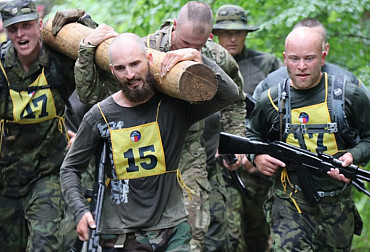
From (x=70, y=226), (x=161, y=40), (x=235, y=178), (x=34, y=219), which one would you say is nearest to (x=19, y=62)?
(x=161, y=40)

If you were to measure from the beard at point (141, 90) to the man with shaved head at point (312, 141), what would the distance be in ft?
5.26

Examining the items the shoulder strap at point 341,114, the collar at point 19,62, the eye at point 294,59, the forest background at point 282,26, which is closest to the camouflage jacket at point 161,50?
the collar at point 19,62

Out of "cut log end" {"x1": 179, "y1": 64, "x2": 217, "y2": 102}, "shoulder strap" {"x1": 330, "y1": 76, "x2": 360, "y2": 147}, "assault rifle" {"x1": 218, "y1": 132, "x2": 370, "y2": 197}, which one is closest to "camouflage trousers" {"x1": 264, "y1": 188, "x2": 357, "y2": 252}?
"assault rifle" {"x1": 218, "y1": 132, "x2": 370, "y2": 197}

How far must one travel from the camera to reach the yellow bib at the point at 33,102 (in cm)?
834

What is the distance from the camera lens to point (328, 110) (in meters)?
7.83

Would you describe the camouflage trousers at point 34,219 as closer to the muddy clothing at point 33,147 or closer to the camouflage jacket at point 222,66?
the muddy clothing at point 33,147

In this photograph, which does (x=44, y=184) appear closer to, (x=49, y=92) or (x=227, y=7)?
(x=49, y=92)

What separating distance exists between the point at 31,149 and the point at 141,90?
2177 mm

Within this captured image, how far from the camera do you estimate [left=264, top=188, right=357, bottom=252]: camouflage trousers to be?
7.95 metres

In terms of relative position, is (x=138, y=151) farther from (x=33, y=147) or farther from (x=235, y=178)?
(x=235, y=178)

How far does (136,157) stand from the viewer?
269 inches

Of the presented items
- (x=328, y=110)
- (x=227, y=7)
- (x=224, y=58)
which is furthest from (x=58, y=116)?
(x=227, y=7)

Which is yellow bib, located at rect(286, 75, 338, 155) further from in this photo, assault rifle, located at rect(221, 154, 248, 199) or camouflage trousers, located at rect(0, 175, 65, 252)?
camouflage trousers, located at rect(0, 175, 65, 252)

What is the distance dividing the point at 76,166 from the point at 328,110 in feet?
7.52
